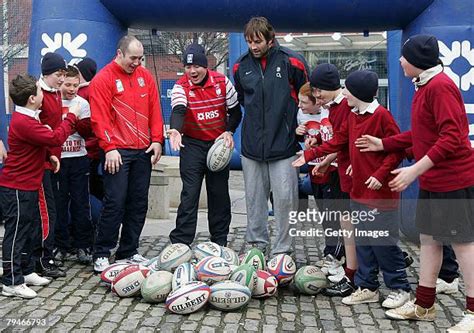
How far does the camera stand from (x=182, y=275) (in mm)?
4441

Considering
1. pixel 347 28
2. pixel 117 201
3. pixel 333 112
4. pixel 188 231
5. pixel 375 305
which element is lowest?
pixel 375 305

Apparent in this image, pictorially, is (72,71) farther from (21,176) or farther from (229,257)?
(229,257)

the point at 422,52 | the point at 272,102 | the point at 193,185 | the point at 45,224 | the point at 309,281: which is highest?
the point at 422,52

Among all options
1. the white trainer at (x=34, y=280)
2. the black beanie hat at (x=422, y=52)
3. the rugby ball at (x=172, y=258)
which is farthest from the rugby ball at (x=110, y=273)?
the black beanie hat at (x=422, y=52)

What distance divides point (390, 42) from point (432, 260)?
508 centimetres

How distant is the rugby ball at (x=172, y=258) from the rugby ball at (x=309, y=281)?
88cm

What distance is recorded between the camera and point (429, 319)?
412 centimetres

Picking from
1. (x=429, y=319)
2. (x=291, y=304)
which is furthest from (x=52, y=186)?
(x=429, y=319)

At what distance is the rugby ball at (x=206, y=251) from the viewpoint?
4.86 metres

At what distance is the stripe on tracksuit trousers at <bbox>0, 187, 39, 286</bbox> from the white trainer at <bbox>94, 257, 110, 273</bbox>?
0.71 m

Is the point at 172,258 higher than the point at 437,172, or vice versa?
the point at 437,172

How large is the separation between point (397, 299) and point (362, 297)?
27cm

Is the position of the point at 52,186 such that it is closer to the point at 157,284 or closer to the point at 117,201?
the point at 117,201

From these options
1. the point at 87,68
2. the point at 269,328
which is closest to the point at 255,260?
the point at 269,328
